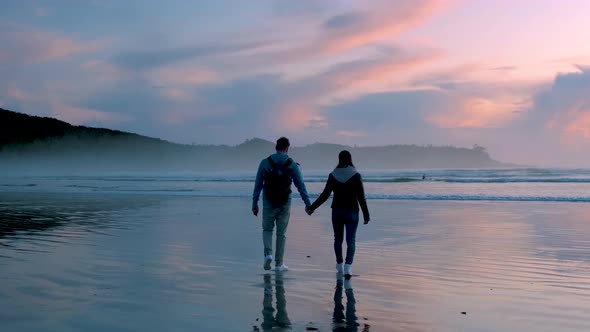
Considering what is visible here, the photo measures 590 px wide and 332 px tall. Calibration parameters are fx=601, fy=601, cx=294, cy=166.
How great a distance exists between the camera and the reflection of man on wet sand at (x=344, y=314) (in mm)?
5797

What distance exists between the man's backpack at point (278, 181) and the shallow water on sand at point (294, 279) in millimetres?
1179

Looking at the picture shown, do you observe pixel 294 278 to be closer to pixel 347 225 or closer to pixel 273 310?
pixel 347 225

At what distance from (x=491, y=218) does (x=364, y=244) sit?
22.8 ft

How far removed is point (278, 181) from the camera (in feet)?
29.5

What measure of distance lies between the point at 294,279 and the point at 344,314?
2095mm

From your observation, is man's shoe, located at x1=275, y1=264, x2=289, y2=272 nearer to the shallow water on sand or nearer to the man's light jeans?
the man's light jeans

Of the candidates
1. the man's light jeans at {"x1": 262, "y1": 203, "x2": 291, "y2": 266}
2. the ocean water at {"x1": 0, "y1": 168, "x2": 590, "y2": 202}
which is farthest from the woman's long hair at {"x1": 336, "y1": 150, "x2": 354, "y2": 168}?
the ocean water at {"x1": 0, "y1": 168, "x2": 590, "y2": 202}

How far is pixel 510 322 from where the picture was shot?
596cm

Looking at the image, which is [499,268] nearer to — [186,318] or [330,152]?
[186,318]

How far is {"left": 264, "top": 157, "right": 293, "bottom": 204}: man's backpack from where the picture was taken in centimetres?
898

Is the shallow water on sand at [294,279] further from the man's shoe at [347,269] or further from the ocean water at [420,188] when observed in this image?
the ocean water at [420,188]

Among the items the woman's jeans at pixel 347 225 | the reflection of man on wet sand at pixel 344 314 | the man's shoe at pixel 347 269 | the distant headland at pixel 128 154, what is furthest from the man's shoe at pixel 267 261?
the distant headland at pixel 128 154

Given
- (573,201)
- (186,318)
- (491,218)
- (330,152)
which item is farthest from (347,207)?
(330,152)

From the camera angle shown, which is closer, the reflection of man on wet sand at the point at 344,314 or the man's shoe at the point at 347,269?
the reflection of man on wet sand at the point at 344,314
